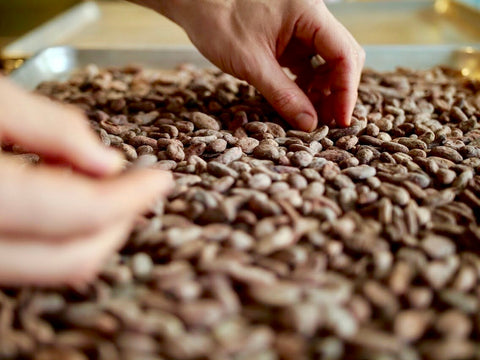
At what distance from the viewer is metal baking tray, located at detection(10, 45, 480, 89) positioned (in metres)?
1.54

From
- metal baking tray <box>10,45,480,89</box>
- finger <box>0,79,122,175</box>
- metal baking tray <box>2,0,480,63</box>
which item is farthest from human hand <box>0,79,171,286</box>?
metal baking tray <box>2,0,480,63</box>

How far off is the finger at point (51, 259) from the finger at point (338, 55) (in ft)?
2.18

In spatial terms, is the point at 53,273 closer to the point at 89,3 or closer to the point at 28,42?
the point at 28,42

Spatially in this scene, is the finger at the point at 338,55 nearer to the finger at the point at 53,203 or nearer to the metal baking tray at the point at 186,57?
the metal baking tray at the point at 186,57

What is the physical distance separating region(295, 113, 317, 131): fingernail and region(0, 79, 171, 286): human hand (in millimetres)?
536

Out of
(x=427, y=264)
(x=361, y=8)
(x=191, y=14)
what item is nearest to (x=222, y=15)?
(x=191, y=14)

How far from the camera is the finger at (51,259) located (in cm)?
55

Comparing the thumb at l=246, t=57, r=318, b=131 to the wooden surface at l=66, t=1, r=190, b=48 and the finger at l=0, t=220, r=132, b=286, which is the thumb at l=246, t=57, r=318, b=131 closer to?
the finger at l=0, t=220, r=132, b=286

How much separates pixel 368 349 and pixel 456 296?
147 mm

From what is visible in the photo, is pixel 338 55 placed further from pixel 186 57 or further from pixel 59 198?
pixel 59 198

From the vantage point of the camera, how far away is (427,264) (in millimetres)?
666

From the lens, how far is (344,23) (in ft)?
6.87

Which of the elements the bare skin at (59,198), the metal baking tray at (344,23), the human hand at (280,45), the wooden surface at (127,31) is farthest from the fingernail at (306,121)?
the wooden surface at (127,31)

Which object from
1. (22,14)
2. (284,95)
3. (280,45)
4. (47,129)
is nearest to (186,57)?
(280,45)
